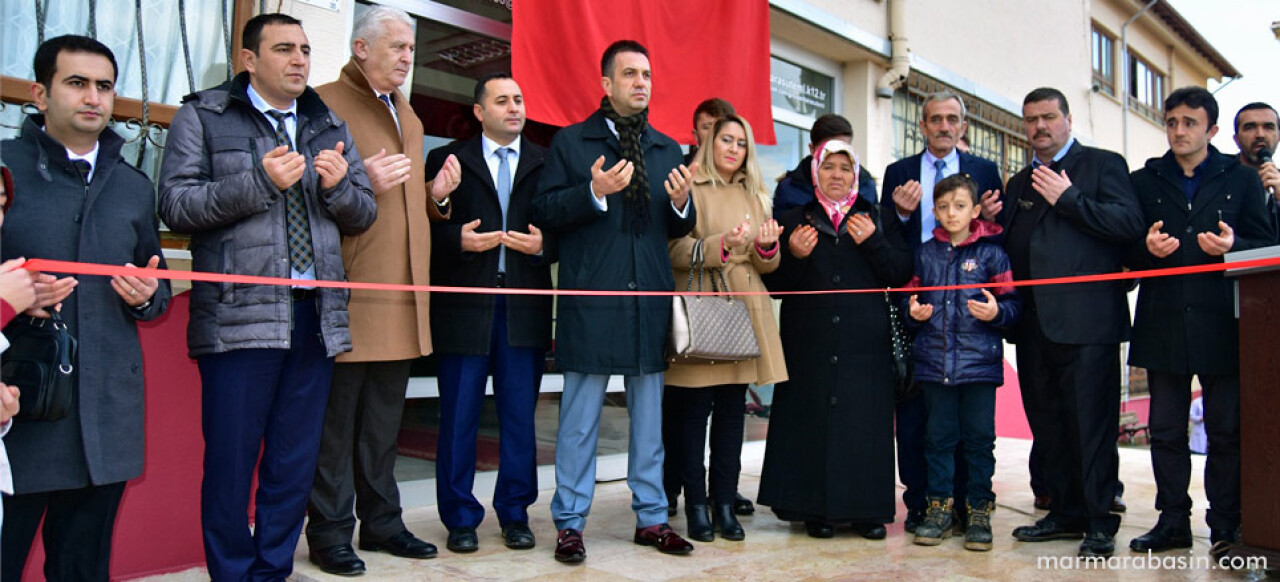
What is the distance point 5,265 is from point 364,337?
1.15 meters

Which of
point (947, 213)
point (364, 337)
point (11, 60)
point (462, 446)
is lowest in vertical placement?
point (462, 446)

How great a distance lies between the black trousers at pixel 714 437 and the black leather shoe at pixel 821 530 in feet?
1.14

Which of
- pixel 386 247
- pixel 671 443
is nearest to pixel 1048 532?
pixel 671 443

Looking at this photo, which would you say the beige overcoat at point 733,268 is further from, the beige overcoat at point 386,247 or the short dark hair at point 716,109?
the beige overcoat at point 386,247

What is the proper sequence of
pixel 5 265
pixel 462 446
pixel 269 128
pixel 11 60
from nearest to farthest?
pixel 5 265 → pixel 269 128 → pixel 11 60 → pixel 462 446

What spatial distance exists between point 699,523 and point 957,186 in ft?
5.48

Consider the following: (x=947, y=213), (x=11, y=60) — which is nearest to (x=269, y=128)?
(x=11, y=60)

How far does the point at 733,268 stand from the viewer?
3.78 metres

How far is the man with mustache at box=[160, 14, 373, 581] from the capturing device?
2678mm

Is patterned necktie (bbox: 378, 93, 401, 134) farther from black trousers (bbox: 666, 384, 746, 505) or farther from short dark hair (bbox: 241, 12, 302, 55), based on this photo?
black trousers (bbox: 666, 384, 746, 505)

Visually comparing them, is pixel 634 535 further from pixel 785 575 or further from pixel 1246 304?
pixel 1246 304

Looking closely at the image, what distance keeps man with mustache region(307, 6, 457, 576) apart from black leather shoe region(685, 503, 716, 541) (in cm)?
99

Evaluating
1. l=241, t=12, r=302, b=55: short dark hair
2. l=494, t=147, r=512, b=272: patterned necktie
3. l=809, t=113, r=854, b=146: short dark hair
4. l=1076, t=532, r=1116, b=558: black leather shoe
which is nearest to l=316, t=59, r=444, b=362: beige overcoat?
l=494, t=147, r=512, b=272: patterned necktie

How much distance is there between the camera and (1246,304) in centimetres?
315
